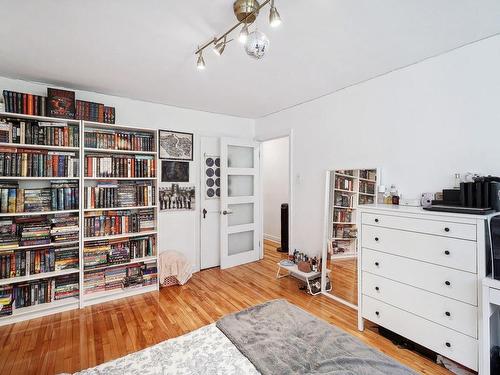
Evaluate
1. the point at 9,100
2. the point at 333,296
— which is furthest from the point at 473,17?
the point at 9,100

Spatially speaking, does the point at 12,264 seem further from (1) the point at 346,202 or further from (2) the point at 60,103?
(1) the point at 346,202

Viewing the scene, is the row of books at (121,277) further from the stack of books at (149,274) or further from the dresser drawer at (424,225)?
the dresser drawer at (424,225)

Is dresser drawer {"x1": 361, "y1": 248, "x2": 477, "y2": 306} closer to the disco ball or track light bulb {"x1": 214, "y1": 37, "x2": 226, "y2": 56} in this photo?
the disco ball

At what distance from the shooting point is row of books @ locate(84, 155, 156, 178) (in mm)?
2811

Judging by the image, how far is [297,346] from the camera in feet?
3.95

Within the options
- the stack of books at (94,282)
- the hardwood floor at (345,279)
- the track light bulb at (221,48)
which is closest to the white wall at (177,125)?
the stack of books at (94,282)

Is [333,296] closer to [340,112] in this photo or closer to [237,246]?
[237,246]

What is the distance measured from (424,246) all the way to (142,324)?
2612 mm

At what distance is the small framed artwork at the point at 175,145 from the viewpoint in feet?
11.4

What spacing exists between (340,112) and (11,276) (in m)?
3.96

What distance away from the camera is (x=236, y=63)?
2.24 m

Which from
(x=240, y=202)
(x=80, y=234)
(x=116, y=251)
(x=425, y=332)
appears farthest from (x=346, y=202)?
(x=80, y=234)

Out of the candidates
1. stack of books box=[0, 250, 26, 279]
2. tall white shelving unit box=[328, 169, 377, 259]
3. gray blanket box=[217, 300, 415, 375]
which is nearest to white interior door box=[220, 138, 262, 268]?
tall white shelving unit box=[328, 169, 377, 259]

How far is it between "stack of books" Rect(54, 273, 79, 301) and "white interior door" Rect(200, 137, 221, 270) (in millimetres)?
1629
